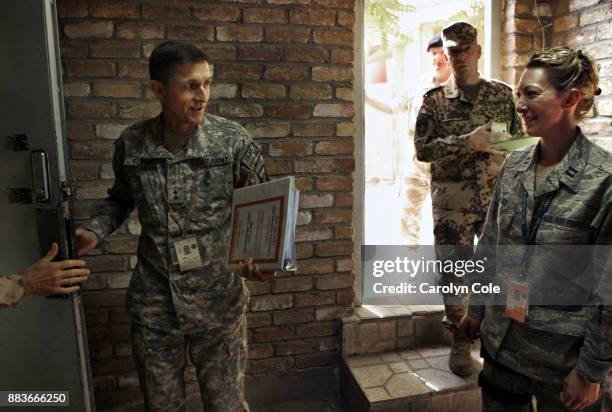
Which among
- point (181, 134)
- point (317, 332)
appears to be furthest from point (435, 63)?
point (181, 134)

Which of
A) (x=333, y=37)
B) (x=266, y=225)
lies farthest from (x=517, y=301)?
(x=333, y=37)

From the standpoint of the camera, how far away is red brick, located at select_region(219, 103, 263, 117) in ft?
7.85

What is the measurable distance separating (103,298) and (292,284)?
40.7 inches

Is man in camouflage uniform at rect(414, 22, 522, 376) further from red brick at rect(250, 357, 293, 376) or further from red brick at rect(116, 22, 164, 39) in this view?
red brick at rect(116, 22, 164, 39)

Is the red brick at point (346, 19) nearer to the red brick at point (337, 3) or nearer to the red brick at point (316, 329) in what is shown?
the red brick at point (337, 3)

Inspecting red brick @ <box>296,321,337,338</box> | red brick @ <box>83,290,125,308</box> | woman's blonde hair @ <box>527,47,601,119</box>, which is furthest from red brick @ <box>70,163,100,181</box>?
woman's blonde hair @ <box>527,47,601,119</box>

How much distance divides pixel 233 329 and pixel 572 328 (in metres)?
1.16

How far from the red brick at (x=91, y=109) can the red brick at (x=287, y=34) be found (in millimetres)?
900

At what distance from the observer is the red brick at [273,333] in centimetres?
260

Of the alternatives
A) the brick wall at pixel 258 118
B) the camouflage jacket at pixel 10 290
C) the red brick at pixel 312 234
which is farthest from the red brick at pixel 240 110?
the camouflage jacket at pixel 10 290

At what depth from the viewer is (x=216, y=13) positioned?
7.61 feet

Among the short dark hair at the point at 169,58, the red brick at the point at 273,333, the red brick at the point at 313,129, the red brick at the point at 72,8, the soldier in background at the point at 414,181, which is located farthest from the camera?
the soldier in background at the point at 414,181

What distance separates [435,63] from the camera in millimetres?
3396

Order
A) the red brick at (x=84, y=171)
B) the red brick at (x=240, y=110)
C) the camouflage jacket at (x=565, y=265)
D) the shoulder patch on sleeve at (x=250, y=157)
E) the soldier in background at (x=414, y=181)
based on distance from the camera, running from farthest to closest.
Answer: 1. the soldier in background at (x=414, y=181)
2. the red brick at (x=240, y=110)
3. the red brick at (x=84, y=171)
4. the shoulder patch on sleeve at (x=250, y=157)
5. the camouflage jacket at (x=565, y=265)
